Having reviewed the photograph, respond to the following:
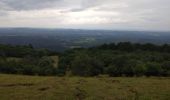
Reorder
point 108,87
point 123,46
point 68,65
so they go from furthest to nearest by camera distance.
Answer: point 123,46 < point 68,65 < point 108,87

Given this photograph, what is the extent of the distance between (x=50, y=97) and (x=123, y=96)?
7.14 m

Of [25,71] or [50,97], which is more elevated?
[50,97]

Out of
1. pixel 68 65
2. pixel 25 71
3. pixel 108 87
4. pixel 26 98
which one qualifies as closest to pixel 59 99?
pixel 26 98

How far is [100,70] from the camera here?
71.6 meters

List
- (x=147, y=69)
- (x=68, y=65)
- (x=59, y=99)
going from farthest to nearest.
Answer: (x=68, y=65) < (x=147, y=69) < (x=59, y=99)

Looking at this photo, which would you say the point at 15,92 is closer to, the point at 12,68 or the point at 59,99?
the point at 59,99

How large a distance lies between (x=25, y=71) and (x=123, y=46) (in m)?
57.2

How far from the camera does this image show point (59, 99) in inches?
1077

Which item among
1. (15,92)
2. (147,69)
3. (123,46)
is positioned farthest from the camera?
(123,46)

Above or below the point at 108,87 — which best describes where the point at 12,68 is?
→ below

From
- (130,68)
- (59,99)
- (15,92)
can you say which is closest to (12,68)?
(130,68)

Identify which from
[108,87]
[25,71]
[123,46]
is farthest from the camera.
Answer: [123,46]

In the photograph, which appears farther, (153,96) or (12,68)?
(12,68)

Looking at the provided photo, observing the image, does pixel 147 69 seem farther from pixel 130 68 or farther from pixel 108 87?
pixel 108 87
